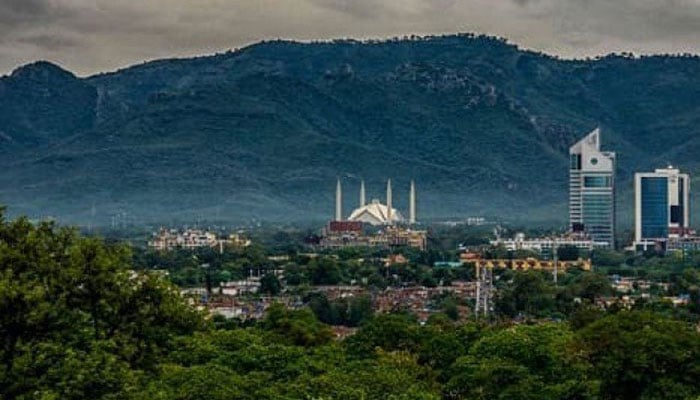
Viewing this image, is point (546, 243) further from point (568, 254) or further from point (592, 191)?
point (592, 191)

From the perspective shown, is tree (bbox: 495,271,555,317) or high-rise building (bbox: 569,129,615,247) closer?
tree (bbox: 495,271,555,317)

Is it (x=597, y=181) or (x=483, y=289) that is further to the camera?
(x=597, y=181)

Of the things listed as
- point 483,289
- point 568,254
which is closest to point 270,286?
point 483,289

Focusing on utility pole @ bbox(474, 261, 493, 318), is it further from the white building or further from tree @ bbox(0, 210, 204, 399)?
the white building

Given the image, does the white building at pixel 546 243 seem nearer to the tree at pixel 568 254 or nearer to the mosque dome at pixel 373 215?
the tree at pixel 568 254

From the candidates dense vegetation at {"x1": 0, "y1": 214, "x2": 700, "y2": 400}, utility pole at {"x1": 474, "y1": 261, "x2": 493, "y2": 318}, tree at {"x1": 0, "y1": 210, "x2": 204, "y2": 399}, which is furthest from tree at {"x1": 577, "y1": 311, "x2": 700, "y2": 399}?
utility pole at {"x1": 474, "y1": 261, "x2": 493, "y2": 318}

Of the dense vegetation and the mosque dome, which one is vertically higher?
the mosque dome
